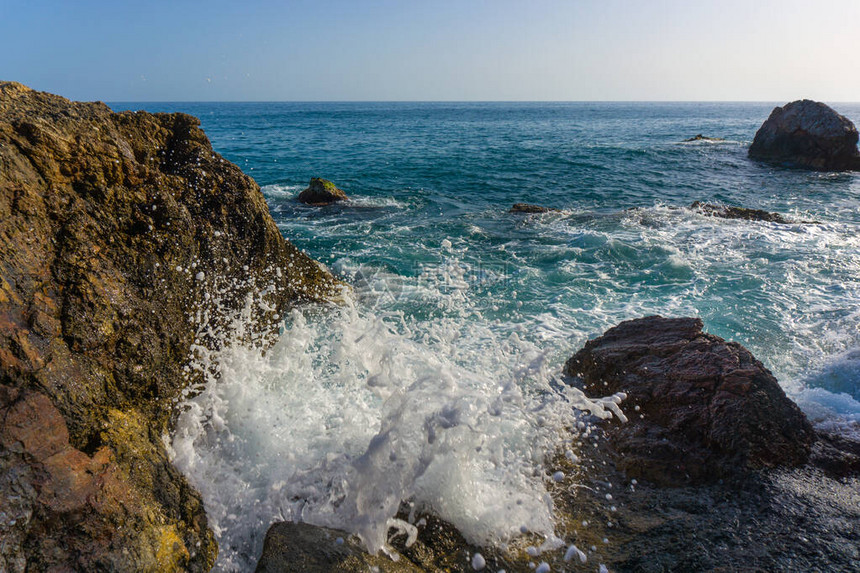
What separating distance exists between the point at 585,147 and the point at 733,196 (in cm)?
1396

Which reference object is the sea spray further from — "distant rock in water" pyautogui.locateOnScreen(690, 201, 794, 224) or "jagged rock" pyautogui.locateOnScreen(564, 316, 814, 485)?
"distant rock in water" pyautogui.locateOnScreen(690, 201, 794, 224)

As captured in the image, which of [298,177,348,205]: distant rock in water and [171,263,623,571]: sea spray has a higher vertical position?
[298,177,348,205]: distant rock in water

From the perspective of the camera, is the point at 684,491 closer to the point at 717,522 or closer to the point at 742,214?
the point at 717,522

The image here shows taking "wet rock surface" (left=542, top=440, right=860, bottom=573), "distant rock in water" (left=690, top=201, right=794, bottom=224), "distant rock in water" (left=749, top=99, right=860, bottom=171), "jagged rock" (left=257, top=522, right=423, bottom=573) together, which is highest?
"distant rock in water" (left=749, top=99, right=860, bottom=171)

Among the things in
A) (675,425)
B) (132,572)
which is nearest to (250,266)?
(132,572)

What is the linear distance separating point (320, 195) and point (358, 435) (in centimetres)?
1139

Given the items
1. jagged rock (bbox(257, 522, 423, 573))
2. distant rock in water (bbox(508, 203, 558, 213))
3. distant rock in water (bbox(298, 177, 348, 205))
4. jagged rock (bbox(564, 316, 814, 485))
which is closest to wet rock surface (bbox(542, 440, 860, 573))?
jagged rock (bbox(564, 316, 814, 485))

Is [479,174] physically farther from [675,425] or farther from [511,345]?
[675,425]

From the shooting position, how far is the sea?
10.1 ft

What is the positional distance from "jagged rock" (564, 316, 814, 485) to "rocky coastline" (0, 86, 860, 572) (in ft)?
0.05

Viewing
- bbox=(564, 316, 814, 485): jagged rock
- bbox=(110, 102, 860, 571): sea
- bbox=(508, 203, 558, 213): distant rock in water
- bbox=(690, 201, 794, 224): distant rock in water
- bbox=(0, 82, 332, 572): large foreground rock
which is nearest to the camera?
bbox=(0, 82, 332, 572): large foreground rock

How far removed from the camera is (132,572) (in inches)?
90.0

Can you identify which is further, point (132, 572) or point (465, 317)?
point (465, 317)

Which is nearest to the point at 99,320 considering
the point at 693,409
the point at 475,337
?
the point at 475,337
